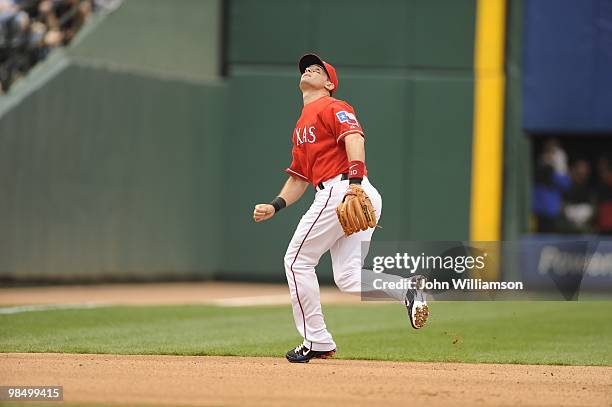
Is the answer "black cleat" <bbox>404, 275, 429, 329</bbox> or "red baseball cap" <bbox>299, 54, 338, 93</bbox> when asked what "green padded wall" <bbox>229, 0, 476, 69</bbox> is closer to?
"red baseball cap" <bbox>299, 54, 338, 93</bbox>

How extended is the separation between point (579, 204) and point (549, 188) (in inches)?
23.4

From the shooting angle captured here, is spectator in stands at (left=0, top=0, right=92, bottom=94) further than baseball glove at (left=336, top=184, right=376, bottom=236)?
Yes

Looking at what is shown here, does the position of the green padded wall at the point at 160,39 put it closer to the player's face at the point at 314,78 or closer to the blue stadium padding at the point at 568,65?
the blue stadium padding at the point at 568,65

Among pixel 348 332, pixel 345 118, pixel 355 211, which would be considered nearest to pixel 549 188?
pixel 348 332

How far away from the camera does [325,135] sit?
7.43 metres

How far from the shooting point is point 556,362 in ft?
27.4

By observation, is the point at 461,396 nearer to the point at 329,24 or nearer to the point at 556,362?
the point at 556,362

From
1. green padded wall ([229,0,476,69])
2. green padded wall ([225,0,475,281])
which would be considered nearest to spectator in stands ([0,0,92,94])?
green padded wall ([225,0,475,281])

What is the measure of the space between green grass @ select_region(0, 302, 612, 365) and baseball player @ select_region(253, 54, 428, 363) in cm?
89

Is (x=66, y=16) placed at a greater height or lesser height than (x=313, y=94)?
greater

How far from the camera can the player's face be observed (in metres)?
7.74

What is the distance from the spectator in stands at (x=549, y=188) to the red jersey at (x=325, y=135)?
41.9ft

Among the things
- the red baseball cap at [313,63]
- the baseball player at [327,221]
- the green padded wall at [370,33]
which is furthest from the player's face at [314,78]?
the green padded wall at [370,33]

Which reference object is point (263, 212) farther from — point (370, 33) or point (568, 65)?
point (568, 65)
